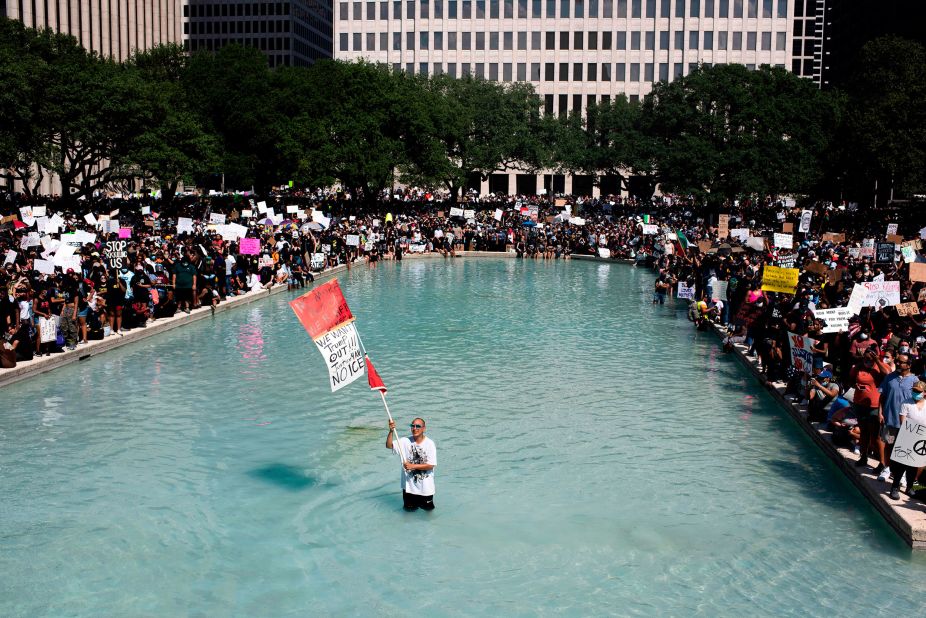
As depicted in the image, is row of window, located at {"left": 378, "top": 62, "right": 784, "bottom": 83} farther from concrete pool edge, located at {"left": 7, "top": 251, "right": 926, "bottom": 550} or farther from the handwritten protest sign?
the handwritten protest sign

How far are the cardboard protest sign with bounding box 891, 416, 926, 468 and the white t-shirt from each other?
5.73 m

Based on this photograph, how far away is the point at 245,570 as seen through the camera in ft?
37.0

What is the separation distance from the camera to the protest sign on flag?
1352 cm

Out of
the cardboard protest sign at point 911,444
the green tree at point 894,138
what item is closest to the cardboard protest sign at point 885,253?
the cardboard protest sign at point 911,444

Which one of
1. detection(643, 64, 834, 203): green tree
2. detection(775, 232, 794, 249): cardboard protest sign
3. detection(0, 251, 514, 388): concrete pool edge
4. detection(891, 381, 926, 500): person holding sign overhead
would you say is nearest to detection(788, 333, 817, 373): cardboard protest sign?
detection(891, 381, 926, 500): person holding sign overhead

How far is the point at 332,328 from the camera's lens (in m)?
13.9

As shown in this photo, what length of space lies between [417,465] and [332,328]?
2.86 metres

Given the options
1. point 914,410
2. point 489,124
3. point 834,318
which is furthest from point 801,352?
point 489,124

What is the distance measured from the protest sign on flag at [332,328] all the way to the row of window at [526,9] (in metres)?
117

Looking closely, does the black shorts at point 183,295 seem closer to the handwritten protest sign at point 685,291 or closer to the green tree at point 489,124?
the handwritten protest sign at point 685,291

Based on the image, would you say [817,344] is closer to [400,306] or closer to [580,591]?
[580,591]

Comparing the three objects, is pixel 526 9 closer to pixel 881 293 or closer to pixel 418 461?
pixel 881 293

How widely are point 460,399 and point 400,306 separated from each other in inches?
586

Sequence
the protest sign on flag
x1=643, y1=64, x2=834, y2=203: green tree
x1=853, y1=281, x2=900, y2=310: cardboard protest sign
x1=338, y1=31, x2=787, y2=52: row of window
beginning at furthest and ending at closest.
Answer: x1=338, y1=31, x2=787, y2=52: row of window → x1=643, y1=64, x2=834, y2=203: green tree → x1=853, y1=281, x2=900, y2=310: cardboard protest sign → the protest sign on flag
